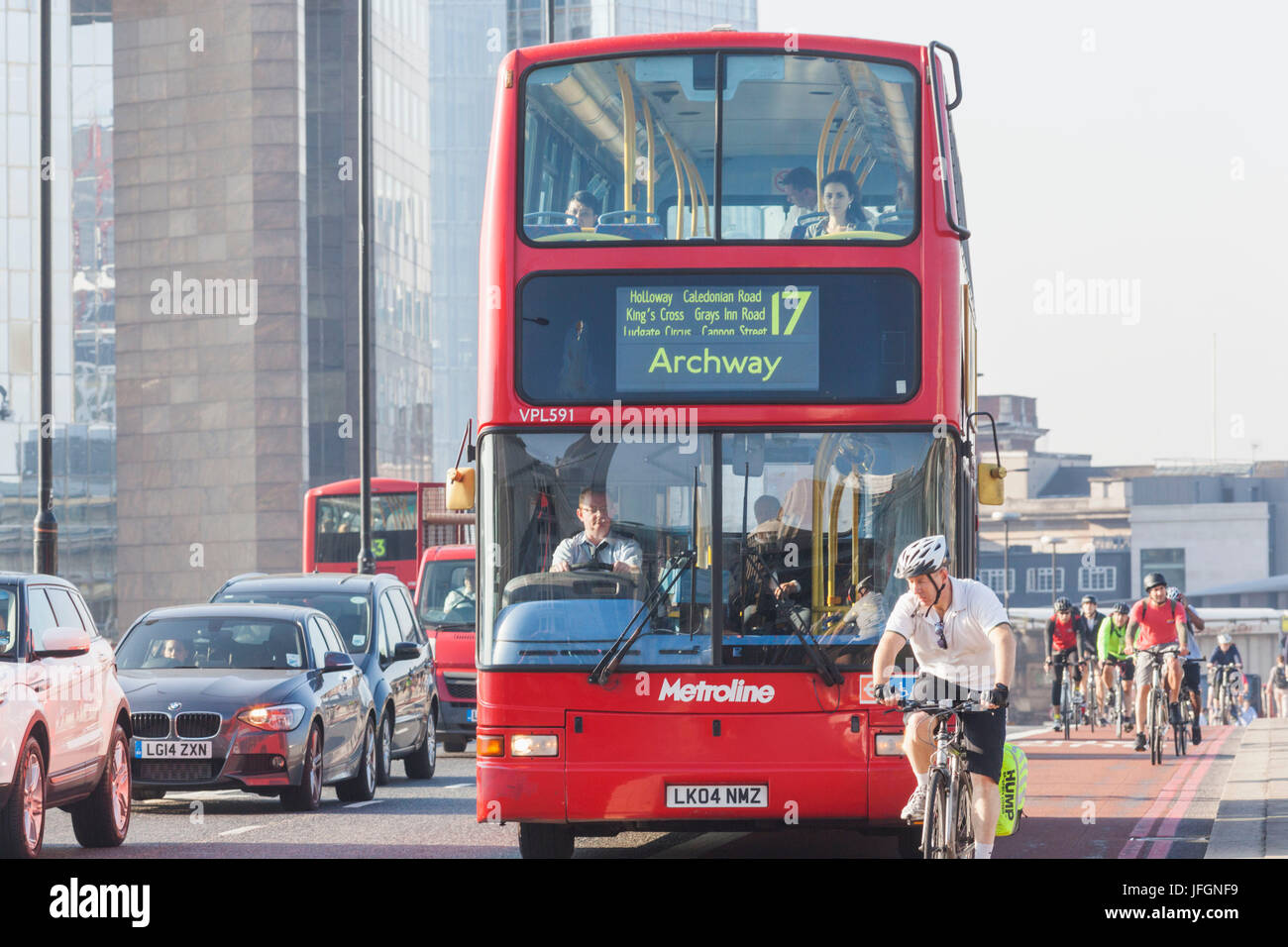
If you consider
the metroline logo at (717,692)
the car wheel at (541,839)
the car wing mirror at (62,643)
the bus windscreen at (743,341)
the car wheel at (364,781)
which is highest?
the bus windscreen at (743,341)

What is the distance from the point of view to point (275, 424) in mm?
70500

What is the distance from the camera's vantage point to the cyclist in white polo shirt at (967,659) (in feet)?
29.9

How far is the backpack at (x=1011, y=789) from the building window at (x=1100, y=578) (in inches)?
4309

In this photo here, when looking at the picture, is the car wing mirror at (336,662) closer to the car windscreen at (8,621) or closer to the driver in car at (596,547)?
the car windscreen at (8,621)

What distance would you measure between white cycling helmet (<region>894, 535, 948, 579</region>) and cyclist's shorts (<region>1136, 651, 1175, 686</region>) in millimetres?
12852

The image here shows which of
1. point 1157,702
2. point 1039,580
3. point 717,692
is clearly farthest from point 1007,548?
point 717,692

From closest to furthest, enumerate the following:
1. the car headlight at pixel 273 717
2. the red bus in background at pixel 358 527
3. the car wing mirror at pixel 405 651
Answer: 1. the car headlight at pixel 273 717
2. the car wing mirror at pixel 405 651
3. the red bus in background at pixel 358 527

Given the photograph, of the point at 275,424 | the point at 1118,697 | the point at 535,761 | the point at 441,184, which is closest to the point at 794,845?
the point at 535,761

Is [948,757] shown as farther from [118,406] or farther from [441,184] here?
[441,184]

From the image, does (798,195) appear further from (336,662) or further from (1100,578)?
(1100,578)

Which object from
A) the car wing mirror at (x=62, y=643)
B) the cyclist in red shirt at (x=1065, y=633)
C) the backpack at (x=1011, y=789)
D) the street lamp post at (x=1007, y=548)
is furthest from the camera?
the street lamp post at (x=1007, y=548)

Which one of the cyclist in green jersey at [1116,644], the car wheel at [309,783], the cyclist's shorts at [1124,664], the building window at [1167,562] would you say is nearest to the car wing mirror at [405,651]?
the car wheel at [309,783]

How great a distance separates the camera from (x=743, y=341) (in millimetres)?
10727

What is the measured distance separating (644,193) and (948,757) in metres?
3.46
